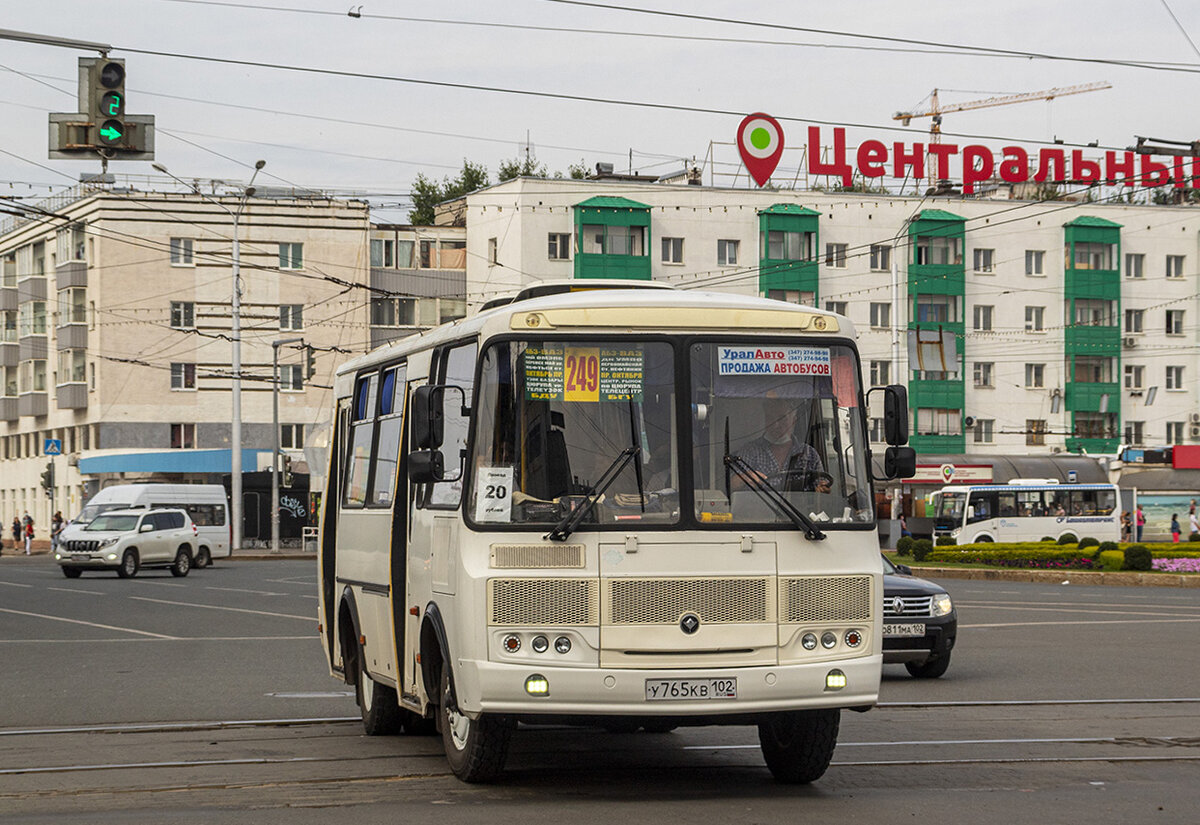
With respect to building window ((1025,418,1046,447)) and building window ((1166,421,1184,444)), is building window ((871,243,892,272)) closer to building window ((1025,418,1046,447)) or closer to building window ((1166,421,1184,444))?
building window ((1025,418,1046,447))

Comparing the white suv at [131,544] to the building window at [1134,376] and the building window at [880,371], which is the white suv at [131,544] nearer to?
the building window at [880,371]

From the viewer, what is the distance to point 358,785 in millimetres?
9883

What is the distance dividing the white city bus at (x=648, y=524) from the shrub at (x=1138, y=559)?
104ft

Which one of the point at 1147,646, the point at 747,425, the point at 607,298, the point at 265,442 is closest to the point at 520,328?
the point at 607,298

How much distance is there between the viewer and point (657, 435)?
927cm

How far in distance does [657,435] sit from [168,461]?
2565 inches

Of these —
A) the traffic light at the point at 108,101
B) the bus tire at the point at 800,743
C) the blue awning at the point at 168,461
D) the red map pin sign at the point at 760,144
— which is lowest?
the blue awning at the point at 168,461

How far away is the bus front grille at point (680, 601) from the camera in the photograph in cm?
904

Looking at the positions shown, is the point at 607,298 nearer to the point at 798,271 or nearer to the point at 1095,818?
the point at 1095,818

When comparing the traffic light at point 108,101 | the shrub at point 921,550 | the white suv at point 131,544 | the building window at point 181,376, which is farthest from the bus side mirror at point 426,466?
the building window at point 181,376

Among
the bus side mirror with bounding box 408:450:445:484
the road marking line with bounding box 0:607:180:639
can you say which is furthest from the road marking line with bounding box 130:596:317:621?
the bus side mirror with bounding box 408:450:445:484

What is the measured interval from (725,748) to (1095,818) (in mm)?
3448

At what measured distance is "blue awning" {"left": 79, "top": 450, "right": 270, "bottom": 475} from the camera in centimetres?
7181

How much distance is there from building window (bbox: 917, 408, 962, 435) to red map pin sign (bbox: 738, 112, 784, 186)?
1871 centimetres
